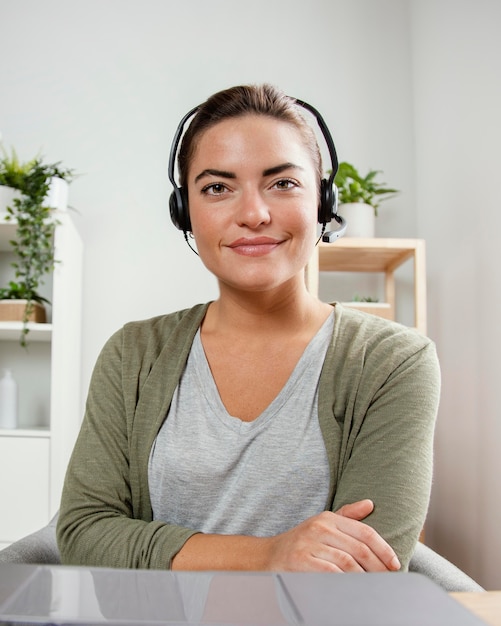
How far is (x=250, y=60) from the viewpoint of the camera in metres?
2.88

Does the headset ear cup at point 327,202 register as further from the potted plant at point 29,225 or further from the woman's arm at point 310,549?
the potted plant at point 29,225

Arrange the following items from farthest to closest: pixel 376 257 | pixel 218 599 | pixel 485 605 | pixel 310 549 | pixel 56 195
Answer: pixel 376 257, pixel 56 195, pixel 310 549, pixel 485 605, pixel 218 599

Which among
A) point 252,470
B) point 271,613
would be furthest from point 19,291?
point 271,613

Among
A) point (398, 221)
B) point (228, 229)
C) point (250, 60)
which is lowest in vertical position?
A: point (228, 229)

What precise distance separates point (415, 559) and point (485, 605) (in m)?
0.64

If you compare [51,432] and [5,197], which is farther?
[5,197]

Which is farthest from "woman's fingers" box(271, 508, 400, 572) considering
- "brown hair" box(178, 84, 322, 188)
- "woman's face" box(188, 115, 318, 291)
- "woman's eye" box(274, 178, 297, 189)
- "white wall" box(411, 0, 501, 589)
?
"white wall" box(411, 0, 501, 589)

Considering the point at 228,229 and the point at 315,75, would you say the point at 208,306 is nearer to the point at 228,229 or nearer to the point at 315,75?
the point at 228,229

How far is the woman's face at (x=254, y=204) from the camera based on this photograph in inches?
42.6

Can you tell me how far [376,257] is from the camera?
8.31 ft

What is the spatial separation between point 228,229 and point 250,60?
2031 mm

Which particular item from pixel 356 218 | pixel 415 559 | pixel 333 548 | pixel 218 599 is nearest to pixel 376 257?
pixel 356 218

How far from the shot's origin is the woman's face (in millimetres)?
1082

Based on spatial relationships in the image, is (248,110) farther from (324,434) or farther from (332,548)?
(332,548)
